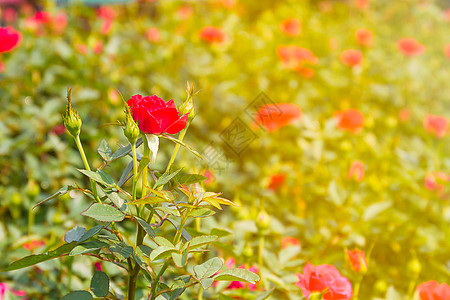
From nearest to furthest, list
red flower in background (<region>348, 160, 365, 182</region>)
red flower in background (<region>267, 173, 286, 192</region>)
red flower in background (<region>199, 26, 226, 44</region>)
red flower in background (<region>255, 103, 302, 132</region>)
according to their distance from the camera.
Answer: red flower in background (<region>348, 160, 365, 182</region>) < red flower in background (<region>267, 173, 286, 192</region>) < red flower in background (<region>255, 103, 302, 132</region>) < red flower in background (<region>199, 26, 226, 44</region>)

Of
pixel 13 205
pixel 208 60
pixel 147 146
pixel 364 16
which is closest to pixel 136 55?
pixel 208 60

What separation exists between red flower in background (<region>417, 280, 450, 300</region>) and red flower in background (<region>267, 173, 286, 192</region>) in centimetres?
59

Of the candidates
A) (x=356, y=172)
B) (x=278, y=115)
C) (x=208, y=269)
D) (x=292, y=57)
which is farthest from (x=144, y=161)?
(x=292, y=57)

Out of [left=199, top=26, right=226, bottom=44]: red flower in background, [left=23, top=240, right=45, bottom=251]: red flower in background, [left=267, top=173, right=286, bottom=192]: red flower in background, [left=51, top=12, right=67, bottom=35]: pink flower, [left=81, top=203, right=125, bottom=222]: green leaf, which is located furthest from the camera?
[left=199, top=26, right=226, bottom=44]: red flower in background

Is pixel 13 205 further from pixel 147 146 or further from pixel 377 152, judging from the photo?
pixel 377 152

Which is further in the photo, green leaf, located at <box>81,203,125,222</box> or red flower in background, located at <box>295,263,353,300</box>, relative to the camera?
red flower in background, located at <box>295,263,353,300</box>

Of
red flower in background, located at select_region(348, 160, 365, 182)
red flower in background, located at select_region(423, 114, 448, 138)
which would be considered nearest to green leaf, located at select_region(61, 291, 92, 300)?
red flower in background, located at select_region(348, 160, 365, 182)

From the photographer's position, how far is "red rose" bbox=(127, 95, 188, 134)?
48 centimetres

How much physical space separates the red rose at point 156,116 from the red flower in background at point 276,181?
0.85m

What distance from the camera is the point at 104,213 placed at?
468 millimetres

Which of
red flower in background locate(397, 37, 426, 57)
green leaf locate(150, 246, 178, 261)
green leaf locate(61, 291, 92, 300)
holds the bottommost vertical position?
red flower in background locate(397, 37, 426, 57)

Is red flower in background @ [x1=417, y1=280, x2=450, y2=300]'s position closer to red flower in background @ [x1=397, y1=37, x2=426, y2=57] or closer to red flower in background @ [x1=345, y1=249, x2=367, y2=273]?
red flower in background @ [x1=345, y1=249, x2=367, y2=273]

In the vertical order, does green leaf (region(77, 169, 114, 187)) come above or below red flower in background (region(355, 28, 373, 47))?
above

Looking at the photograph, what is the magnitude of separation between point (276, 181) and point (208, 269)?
818 mm
